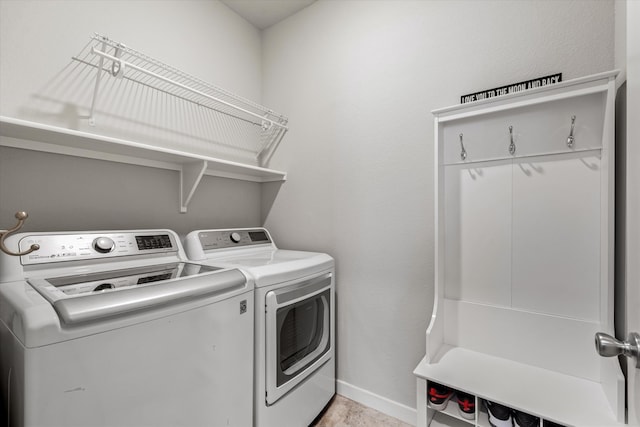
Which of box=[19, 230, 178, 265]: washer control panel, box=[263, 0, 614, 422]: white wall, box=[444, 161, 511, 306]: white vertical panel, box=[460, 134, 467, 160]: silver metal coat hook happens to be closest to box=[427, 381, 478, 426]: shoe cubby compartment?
box=[263, 0, 614, 422]: white wall

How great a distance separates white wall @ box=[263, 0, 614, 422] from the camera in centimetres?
139

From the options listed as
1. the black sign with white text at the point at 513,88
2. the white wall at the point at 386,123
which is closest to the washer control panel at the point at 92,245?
the white wall at the point at 386,123

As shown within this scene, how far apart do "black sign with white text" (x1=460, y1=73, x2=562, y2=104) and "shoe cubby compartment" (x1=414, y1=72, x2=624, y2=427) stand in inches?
4.3

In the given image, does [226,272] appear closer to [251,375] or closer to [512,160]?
[251,375]

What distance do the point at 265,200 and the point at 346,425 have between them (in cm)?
169

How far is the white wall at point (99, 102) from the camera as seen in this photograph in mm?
1286

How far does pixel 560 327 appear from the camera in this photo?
1.26m

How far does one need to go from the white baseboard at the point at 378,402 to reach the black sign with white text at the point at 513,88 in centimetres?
179

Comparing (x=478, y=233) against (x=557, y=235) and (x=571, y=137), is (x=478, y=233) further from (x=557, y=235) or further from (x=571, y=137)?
(x=571, y=137)

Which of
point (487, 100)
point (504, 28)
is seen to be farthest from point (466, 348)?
point (504, 28)

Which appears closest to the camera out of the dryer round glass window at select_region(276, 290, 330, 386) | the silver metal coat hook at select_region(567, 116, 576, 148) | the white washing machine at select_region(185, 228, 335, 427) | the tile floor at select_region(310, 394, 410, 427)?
the silver metal coat hook at select_region(567, 116, 576, 148)

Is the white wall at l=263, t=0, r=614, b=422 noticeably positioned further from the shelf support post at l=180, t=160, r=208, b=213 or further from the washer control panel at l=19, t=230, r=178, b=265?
the washer control panel at l=19, t=230, r=178, b=265

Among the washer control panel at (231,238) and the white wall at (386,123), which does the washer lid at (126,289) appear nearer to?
the washer control panel at (231,238)

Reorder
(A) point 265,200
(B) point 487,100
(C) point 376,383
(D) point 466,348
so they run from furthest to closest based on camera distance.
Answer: (A) point 265,200
(C) point 376,383
(D) point 466,348
(B) point 487,100
